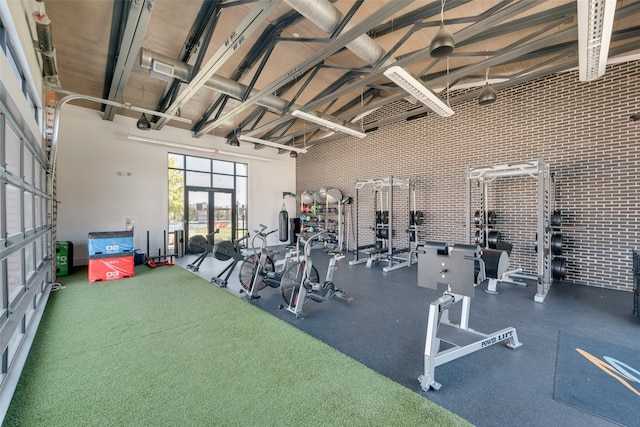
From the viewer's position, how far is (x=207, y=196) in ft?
29.4

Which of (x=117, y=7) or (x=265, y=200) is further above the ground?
(x=117, y=7)

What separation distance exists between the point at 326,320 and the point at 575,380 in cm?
236

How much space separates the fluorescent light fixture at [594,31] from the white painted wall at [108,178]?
8.74m

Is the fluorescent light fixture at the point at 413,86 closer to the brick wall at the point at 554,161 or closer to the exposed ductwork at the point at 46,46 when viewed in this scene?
the brick wall at the point at 554,161

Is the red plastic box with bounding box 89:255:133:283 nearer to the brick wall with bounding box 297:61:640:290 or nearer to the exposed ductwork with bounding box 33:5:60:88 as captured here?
the exposed ductwork with bounding box 33:5:60:88

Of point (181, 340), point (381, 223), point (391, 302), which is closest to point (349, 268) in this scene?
point (381, 223)

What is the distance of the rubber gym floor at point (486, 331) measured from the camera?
1.95 m

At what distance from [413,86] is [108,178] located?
25.2 ft

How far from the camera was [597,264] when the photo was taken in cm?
483

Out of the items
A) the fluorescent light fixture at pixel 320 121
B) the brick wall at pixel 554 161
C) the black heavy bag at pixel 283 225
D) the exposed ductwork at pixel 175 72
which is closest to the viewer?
the exposed ductwork at pixel 175 72

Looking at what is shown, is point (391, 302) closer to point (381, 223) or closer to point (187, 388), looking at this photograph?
point (187, 388)

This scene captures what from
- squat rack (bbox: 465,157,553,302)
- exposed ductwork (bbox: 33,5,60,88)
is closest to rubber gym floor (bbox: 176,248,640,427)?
squat rack (bbox: 465,157,553,302)

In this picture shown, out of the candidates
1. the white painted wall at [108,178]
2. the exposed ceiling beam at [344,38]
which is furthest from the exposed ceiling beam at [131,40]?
the exposed ceiling beam at [344,38]

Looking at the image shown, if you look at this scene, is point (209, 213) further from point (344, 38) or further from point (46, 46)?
point (344, 38)
